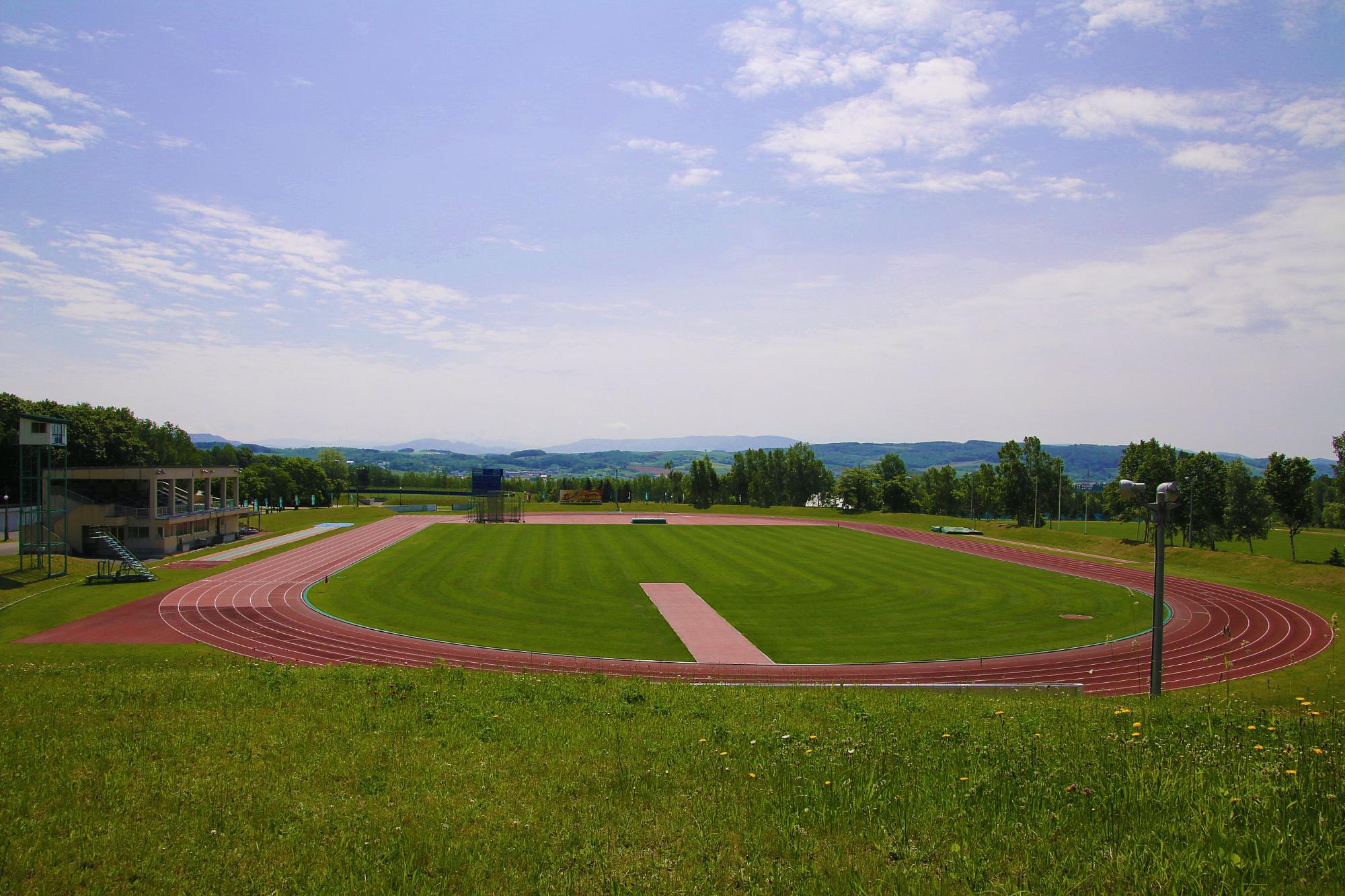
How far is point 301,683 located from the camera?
43.2 ft

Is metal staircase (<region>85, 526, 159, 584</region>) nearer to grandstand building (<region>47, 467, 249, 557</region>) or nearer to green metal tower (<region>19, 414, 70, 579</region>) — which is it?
green metal tower (<region>19, 414, 70, 579</region>)

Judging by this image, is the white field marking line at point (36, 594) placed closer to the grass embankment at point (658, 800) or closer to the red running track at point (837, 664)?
the red running track at point (837, 664)

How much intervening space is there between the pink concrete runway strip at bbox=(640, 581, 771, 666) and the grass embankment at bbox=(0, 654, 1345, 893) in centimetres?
1831

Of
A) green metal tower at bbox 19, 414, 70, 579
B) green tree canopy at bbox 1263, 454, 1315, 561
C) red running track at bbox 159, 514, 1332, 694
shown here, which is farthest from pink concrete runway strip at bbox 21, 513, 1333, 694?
green tree canopy at bbox 1263, 454, 1315, 561

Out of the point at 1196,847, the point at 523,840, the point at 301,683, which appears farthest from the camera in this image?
the point at 301,683

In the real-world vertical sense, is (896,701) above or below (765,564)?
above

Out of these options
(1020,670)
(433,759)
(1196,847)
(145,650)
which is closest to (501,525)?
(145,650)

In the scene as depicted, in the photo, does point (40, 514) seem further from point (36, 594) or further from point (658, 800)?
point (658, 800)

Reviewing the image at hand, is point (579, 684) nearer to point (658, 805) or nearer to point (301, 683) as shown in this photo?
point (301, 683)

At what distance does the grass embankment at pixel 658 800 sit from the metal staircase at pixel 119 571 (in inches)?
1647

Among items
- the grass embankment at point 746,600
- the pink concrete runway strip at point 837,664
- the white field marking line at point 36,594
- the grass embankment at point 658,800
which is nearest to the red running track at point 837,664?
the pink concrete runway strip at point 837,664

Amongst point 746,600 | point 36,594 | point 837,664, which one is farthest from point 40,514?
point 837,664

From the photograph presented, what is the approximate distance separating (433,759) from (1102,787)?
725 cm

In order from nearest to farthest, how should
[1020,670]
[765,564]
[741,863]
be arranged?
[741,863], [1020,670], [765,564]
